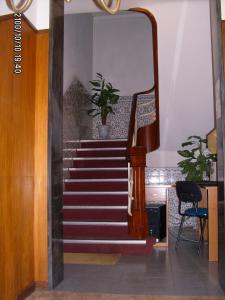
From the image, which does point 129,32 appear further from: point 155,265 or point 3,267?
point 3,267

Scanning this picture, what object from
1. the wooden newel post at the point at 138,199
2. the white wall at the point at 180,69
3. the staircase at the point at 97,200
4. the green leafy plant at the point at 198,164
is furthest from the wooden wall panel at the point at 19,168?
the green leafy plant at the point at 198,164

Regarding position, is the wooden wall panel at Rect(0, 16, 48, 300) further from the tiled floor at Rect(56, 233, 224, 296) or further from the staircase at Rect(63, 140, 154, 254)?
the staircase at Rect(63, 140, 154, 254)

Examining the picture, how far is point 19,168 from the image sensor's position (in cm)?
296

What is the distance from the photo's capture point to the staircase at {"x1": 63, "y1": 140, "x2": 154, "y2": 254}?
4.69 metres

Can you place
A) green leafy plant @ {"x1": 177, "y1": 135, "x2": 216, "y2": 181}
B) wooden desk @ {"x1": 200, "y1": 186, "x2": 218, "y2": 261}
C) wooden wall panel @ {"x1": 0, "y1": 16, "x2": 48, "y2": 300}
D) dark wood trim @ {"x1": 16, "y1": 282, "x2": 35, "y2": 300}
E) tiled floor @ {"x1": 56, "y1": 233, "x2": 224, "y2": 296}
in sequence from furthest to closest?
green leafy plant @ {"x1": 177, "y1": 135, "x2": 216, "y2": 181} < wooden desk @ {"x1": 200, "y1": 186, "x2": 218, "y2": 261} < tiled floor @ {"x1": 56, "y1": 233, "x2": 224, "y2": 296} < dark wood trim @ {"x1": 16, "y1": 282, "x2": 35, "y2": 300} < wooden wall panel @ {"x1": 0, "y1": 16, "x2": 48, "y2": 300}

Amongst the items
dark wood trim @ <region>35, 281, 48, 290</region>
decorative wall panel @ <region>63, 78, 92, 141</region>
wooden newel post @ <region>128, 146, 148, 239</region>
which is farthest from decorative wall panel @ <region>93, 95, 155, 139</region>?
dark wood trim @ <region>35, 281, 48, 290</region>

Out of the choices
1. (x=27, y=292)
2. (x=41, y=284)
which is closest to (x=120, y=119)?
(x=41, y=284)

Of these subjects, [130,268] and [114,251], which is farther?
[114,251]

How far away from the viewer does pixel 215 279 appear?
350cm

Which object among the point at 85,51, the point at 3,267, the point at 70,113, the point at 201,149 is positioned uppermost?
the point at 85,51

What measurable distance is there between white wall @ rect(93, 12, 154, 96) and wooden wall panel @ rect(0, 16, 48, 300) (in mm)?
5504

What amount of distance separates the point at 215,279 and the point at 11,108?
245 cm

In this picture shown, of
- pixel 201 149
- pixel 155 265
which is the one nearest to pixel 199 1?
pixel 201 149

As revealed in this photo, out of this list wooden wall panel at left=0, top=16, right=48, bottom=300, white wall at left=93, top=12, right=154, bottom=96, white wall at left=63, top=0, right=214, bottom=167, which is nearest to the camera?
wooden wall panel at left=0, top=16, right=48, bottom=300
